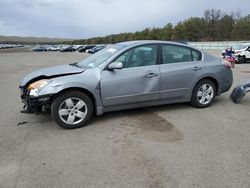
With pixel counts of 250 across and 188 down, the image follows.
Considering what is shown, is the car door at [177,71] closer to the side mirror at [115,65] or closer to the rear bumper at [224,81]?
the rear bumper at [224,81]

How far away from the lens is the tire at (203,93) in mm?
6061

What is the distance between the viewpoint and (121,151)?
397 centimetres

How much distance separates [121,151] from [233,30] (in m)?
70.9

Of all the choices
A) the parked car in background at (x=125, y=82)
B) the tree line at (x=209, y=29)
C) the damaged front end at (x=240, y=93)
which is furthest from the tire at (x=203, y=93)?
the tree line at (x=209, y=29)

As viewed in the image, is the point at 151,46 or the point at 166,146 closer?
the point at 166,146

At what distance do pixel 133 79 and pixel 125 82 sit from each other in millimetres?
181

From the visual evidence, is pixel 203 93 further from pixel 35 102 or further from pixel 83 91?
pixel 35 102

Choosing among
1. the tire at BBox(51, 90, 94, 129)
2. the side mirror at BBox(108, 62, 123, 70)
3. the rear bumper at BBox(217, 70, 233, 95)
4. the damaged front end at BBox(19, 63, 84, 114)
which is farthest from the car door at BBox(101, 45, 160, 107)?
the rear bumper at BBox(217, 70, 233, 95)

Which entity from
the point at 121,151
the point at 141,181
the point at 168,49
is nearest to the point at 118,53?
the point at 168,49

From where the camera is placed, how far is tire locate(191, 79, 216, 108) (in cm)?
606

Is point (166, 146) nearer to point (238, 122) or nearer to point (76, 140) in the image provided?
point (76, 140)

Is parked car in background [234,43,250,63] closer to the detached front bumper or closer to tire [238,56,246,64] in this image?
tire [238,56,246,64]

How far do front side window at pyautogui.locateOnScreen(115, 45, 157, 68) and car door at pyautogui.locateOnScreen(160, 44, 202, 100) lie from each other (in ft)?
0.79

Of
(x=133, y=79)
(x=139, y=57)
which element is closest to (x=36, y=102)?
(x=133, y=79)
